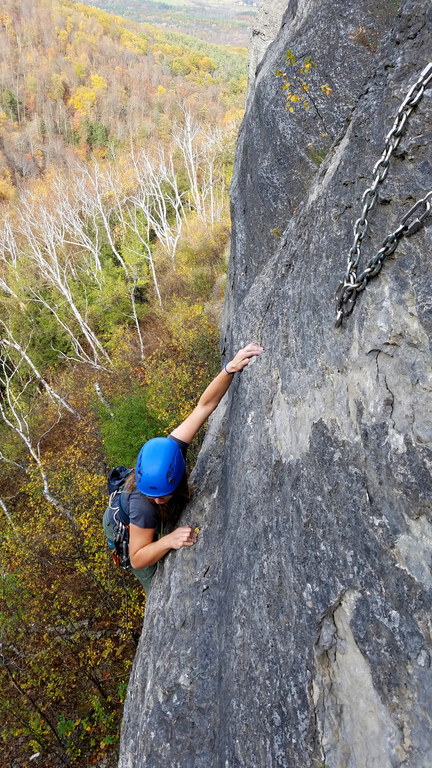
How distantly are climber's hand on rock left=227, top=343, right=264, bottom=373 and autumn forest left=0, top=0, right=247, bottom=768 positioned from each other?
9.48 metres

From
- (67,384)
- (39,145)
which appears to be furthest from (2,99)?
(67,384)

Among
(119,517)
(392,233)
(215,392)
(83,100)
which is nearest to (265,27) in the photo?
(215,392)

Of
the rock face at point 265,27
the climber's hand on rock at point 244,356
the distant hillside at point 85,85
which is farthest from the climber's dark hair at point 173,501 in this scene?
the distant hillside at point 85,85

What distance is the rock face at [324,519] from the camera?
2.03 metres

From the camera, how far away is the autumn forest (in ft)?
35.4

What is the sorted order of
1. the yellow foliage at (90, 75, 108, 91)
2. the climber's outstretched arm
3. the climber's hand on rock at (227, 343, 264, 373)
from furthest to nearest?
the yellow foliage at (90, 75, 108, 91) → the climber's outstretched arm → the climber's hand on rock at (227, 343, 264, 373)

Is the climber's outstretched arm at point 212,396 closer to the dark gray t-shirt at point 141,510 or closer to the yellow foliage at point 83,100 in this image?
the dark gray t-shirt at point 141,510

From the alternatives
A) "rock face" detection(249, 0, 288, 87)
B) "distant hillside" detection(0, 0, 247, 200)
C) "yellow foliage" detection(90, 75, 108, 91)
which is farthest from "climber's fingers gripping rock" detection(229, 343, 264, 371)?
"yellow foliage" detection(90, 75, 108, 91)

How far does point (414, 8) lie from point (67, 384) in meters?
26.9

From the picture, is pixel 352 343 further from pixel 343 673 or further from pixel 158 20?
pixel 158 20

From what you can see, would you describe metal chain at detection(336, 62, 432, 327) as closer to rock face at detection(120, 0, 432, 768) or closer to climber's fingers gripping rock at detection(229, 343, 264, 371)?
rock face at detection(120, 0, 432, 768)

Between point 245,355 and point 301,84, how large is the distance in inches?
156

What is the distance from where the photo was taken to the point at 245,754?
9.53ft

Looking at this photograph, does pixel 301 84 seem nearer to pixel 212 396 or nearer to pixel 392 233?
pixel 212 396
